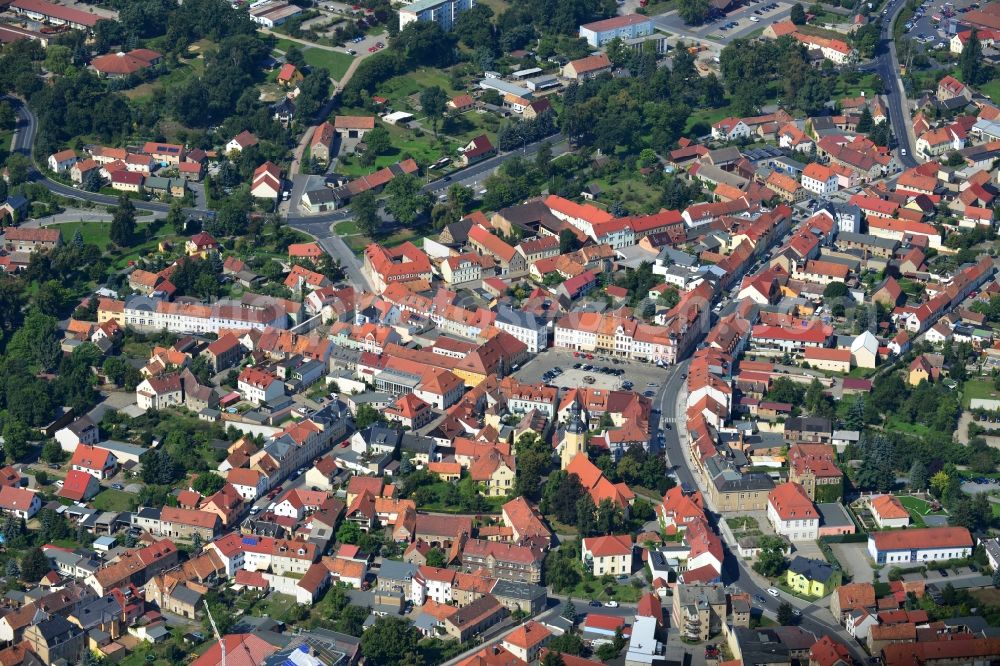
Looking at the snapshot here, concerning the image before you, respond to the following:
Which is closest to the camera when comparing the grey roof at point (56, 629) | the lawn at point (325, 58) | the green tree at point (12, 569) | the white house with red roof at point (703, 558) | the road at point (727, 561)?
the road at point (727, 561)

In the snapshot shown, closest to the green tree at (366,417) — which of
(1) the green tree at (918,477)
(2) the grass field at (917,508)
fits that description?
(2) the grass field at (917,508)

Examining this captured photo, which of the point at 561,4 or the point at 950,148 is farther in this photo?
the point at 561,4

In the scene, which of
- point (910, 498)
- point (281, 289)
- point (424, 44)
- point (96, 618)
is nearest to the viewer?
point (96, 618)

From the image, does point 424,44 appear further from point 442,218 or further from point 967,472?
point 967,472

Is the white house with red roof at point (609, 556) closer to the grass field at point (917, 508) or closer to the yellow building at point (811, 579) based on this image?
the yellow building at point (811, 579)

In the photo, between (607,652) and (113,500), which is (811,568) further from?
(113,500)

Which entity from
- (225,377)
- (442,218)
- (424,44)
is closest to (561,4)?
(424,44)

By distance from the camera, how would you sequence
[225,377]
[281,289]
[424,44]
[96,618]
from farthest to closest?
1. [424,44]
2. [281,289]
3. [225,377]
4. [96,618]

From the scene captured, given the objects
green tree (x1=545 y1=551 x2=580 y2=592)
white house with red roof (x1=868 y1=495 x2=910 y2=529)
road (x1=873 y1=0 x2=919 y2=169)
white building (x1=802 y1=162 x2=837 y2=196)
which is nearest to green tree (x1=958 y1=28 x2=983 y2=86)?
road (x1=873 y1=0 x2=919 y2=169)

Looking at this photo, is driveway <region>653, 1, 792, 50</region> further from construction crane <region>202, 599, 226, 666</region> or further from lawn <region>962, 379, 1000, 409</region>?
construction crane <region>202, 599, 226, 666</region>
